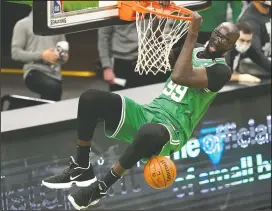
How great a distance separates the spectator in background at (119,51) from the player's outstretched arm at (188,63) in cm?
316

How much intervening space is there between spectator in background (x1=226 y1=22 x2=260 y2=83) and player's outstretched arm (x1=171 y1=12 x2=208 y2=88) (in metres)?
2.96

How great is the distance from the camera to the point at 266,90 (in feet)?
32.7

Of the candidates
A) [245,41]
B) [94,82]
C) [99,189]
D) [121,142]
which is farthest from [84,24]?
[94,82]

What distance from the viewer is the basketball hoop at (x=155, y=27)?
24.1ft

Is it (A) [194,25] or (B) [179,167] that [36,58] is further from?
(A) [194,25]

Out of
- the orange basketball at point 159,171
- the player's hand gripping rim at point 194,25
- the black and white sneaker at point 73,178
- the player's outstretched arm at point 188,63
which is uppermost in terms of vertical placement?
the player's hand gripping rim at point 194,25

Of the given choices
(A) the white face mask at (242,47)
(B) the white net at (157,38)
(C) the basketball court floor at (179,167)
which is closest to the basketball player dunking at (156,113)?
(B) the white net at (157,38)

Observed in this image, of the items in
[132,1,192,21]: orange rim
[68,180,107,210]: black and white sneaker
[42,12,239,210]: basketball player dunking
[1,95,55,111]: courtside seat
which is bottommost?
[1,95,55,111]: courtside seat

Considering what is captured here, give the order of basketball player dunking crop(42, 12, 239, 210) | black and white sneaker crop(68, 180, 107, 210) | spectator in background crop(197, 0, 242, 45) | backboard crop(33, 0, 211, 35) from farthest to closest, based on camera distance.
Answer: spectator in background crop(197, 0, 242, 45)
backboard crop(33, 0, 211, 35)
black and white sneaker crop(68, 180, 107, 210)
basketball player dunking crop(42, 12, 239, 210)

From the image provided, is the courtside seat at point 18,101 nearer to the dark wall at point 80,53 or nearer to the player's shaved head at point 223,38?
the dark wall at point 80,53

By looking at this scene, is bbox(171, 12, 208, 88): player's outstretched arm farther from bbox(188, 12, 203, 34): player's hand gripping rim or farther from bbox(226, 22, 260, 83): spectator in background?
bbox(226, 22, 260, 83): spectator in background

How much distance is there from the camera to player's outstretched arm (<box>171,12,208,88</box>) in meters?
6.77

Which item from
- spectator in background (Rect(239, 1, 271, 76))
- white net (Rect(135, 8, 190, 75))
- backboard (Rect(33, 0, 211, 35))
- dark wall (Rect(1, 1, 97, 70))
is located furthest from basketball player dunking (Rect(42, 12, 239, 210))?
dark wall (Rect(1, 1, 97, 70))

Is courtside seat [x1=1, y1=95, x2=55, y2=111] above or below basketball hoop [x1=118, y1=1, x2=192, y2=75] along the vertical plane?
below
